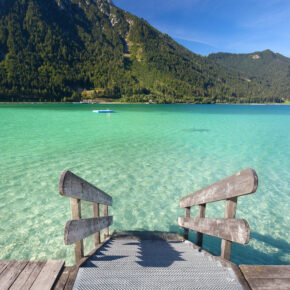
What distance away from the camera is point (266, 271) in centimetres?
223

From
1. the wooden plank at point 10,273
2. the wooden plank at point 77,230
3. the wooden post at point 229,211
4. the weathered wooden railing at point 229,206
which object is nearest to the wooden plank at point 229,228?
the weathered wooden railing at point 229,206

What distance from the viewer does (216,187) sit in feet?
8.18

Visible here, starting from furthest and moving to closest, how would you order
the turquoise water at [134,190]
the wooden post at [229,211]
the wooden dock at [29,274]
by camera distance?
the turquoise water at [134,190] → the wooden post at [229,211] → the wooden dock at [29,274]

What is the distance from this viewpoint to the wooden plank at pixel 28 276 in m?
2.20

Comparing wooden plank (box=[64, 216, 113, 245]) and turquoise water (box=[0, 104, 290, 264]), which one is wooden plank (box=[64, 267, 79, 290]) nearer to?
wooden plank (box=[64, 216, 113, 245])

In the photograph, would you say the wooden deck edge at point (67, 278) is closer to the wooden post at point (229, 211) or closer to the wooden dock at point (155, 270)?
the wooden dock at point (155, 270)

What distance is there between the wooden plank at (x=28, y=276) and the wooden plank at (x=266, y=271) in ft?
8.20

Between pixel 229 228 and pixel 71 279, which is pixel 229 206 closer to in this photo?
pixel 229 228

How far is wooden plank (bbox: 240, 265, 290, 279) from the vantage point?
7.10 ft

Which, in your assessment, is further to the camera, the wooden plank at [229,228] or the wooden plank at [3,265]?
the wooden plank at [3,265]

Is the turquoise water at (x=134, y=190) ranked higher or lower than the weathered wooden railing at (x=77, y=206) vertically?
lower

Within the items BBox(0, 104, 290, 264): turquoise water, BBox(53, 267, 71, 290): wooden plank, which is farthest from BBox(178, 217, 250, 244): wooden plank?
BBox(0, 104, 290, 264): turquoise water

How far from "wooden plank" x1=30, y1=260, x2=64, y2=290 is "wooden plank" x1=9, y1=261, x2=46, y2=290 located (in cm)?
7

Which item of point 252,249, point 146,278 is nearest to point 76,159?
point 252,249
